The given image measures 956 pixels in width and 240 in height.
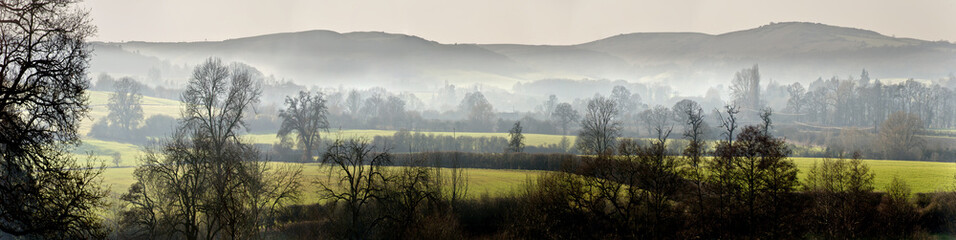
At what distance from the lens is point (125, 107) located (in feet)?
281

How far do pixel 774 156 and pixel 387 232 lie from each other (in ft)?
118

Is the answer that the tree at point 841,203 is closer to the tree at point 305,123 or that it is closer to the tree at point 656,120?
the tree at point 656,120

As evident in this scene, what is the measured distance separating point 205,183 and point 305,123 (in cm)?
4169

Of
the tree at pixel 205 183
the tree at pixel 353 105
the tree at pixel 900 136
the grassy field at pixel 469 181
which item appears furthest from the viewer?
the tree at pixel 353 105

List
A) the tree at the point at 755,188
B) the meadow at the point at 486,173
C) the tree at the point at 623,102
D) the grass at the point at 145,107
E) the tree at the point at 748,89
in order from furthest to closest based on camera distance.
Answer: the tree at the point at 748,89
the tree at the point at 623,102
the grass at the point at 145,107
the meadow at the point at 486,173
the tree at the point at 755,188

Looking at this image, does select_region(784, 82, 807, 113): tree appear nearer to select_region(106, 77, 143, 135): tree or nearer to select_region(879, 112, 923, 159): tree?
select_region(879, 112, 923, 159): tree

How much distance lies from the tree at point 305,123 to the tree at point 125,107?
74.5ft

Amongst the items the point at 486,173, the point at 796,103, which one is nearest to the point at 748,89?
the point at 796,103

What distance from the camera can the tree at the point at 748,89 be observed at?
479 ft

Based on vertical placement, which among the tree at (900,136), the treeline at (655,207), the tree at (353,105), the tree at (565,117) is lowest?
the treeline at (655,207)

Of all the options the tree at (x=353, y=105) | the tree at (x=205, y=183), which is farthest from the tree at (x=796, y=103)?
the tree at (x=205, y=183)

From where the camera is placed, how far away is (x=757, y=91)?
151 meters

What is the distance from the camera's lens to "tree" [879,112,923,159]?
78.8 meters

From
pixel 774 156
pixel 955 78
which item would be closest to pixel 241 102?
pixel 774 156
